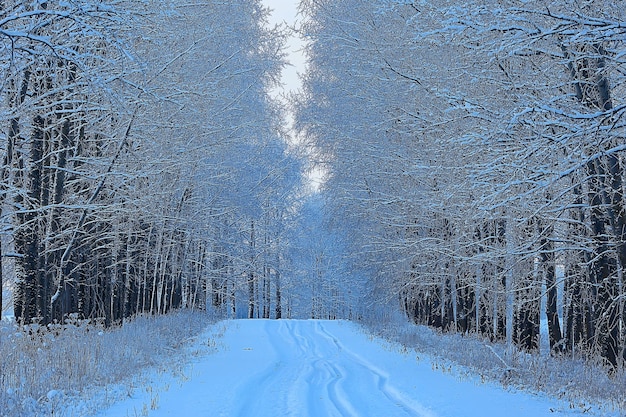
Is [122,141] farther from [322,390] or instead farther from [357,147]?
[357,147]

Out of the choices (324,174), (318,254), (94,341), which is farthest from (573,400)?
(318,254)

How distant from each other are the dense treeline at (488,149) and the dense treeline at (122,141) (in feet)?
9.53

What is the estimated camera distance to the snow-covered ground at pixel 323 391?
714 centimetres

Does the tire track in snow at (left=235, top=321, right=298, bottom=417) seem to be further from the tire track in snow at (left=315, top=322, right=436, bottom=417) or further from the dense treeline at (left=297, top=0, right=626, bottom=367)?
the dense treeline at (left=297, top=0, right=626, bottom=367)

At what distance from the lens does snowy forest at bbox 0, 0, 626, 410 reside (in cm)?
738

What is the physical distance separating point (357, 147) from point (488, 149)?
10.1 m

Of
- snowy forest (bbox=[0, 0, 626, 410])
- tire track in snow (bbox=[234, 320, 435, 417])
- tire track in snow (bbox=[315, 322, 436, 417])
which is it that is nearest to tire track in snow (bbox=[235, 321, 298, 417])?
tire track in snow (bbox=[234, 320, 435, 417])

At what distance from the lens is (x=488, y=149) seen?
8391 millimetres

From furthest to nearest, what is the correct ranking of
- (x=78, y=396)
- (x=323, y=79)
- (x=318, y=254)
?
(x=318, y=254)
(x=323, y=79)
(x=78, y=396)

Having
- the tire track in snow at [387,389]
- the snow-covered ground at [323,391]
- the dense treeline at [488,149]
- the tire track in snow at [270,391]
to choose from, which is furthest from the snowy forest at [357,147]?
the tire track in snow at [270,391]

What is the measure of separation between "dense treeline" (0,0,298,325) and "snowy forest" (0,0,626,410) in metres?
0.09

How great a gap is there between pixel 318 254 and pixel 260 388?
45.6m

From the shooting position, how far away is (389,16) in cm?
1466

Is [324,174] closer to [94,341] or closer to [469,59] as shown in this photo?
[469,59]
